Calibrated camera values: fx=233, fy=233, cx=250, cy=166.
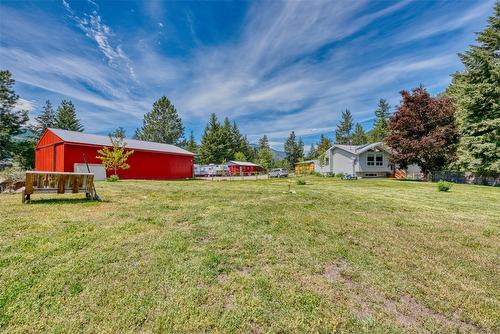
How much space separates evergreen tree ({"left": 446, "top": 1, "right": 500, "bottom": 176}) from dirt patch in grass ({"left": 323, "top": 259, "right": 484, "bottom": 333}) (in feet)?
78.8

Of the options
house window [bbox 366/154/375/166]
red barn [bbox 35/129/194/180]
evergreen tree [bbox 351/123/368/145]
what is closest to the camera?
red barn [bbox 35/129/194/180]

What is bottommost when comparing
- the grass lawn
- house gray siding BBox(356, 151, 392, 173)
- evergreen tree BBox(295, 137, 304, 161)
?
the grass lawn

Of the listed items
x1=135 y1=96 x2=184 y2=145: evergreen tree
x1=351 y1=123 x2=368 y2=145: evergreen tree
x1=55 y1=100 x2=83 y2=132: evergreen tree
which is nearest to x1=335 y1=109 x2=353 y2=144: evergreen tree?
x1=351 y1=123 x2=368 y2=145: evergreen tree

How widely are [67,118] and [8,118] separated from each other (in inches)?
592

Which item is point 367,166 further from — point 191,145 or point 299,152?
point 191,145

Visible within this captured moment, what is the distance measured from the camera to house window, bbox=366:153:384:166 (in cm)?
3156

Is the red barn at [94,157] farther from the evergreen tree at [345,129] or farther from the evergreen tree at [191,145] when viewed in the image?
the evergreen tree at [345,129]

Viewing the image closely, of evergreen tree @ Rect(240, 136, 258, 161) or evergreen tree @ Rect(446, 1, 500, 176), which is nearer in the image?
evergreen tree @ Rect(446, 1, 500, 176)

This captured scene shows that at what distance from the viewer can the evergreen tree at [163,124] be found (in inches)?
2056

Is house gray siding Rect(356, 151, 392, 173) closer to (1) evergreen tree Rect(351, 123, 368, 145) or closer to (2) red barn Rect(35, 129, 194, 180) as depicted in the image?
(2) red barn Rect(35, 129, 194, 180)

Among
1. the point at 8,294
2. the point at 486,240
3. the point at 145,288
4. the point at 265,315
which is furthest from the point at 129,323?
the point at 486,240

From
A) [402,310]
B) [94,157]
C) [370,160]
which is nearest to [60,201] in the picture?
[402,310]

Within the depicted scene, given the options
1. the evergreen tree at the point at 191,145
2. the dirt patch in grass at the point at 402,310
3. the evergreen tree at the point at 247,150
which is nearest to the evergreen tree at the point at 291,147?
the evergreen tree at the point at 247,150

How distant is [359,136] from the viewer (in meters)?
71.1
